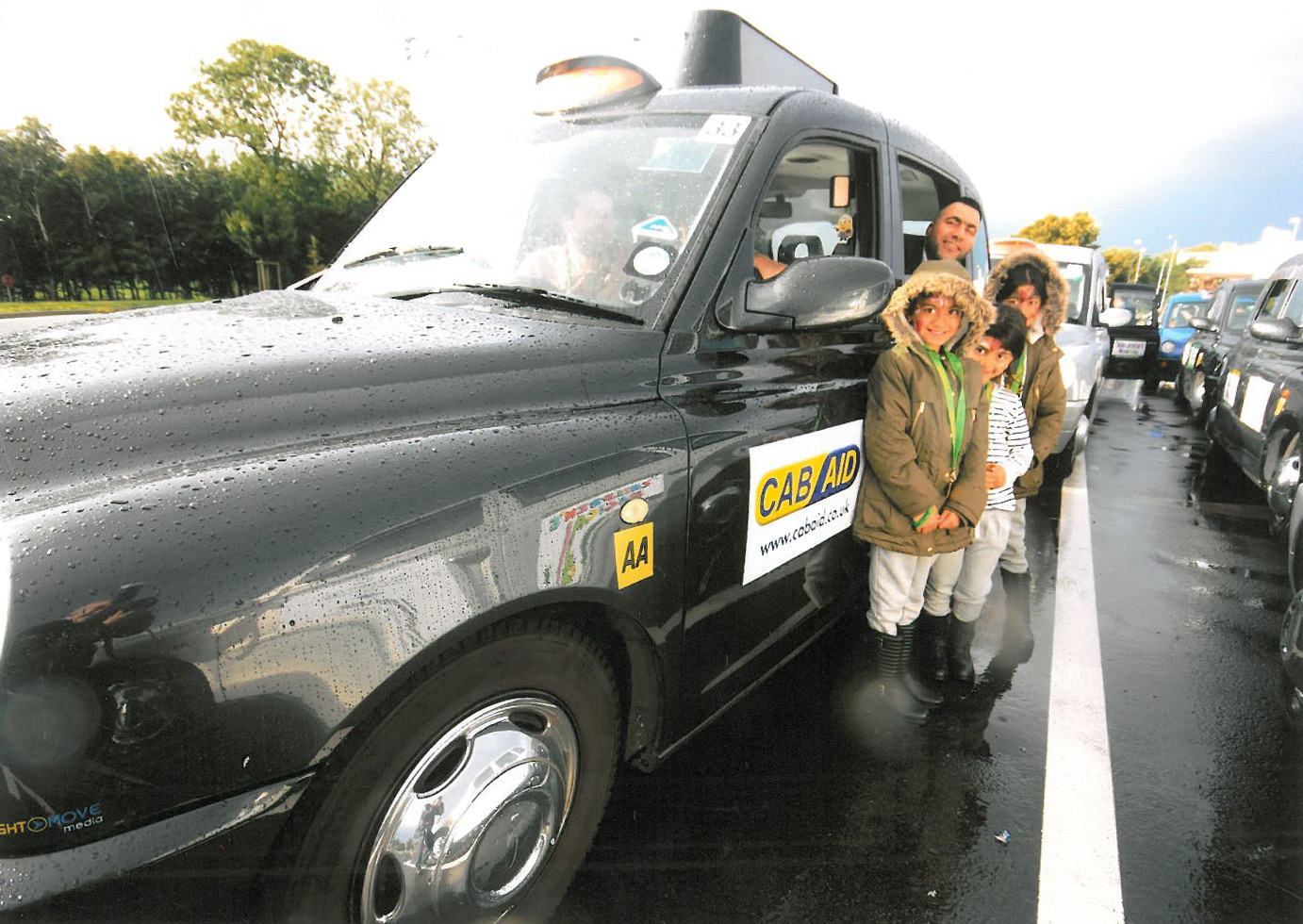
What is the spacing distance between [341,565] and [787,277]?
126 centimetres

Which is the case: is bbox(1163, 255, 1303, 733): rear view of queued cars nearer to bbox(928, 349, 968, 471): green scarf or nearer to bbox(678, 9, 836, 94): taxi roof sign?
bbox(928, 349, 968, 471): green scarf

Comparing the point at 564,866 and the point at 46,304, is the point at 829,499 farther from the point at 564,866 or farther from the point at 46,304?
the point at 46,304

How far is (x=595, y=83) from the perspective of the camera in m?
2.32

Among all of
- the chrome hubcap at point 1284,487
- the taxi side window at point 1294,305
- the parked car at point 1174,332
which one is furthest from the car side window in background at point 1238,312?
the parked car at point 1174,332

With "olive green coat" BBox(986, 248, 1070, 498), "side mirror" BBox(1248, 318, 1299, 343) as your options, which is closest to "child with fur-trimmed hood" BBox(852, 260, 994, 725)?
"olive green coat" BBox(986, 248, 1070, 498)

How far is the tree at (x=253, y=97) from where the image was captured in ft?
109

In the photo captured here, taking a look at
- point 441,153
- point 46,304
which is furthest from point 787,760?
point 46,304

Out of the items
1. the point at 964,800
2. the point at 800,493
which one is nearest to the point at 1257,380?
the point at 964,800

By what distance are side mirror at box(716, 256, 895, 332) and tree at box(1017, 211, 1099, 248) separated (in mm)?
64325

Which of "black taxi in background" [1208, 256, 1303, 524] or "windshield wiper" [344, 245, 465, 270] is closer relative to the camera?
"windshield wiper" [344, 245, 465, 270]

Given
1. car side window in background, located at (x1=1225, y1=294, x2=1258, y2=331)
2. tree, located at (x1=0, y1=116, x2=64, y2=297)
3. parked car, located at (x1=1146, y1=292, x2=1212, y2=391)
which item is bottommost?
parked car, located at (x1=1146, y1=292, x2=1212, y2=391)

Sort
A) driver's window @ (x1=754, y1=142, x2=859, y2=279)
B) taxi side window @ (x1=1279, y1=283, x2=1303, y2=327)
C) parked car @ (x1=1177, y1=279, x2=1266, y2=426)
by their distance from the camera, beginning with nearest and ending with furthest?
driver's window @ (x1=754, y1=142, x2=859, y2=279) → taxi side window @ (x1=1279, y1=283, x2=1303, y2=327) → parked car @ (x1=1177, y1=279, x2=1266, y2=426)

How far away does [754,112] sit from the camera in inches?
83.8

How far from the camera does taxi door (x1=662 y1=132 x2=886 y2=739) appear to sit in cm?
179
